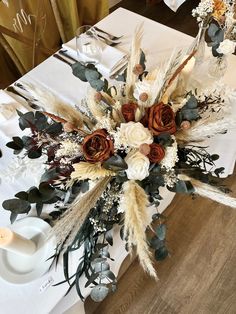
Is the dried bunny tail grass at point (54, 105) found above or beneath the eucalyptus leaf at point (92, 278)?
above

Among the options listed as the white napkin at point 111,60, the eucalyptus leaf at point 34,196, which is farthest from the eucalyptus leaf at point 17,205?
the white napkin at point 111,60

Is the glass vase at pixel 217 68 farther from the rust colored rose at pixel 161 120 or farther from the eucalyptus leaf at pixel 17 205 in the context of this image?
the eucalyptus leaf at pixel 17 205

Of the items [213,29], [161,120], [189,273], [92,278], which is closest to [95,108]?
[161,120]

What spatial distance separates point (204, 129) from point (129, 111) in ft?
0.58

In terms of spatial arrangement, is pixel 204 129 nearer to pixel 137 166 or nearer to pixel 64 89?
pixel 137 166

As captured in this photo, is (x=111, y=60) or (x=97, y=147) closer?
(x=97, y=147)

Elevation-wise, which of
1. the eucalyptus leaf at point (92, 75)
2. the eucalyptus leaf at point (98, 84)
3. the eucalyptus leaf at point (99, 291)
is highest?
the eucalyptus leaf at point (92, 75)

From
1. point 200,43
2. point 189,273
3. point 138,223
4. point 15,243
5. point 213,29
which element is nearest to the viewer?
point 138,223

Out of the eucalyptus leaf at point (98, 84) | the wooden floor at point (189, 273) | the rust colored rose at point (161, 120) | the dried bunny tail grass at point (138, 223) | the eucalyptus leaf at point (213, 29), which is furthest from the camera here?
the wooden floor at point (189, 273)

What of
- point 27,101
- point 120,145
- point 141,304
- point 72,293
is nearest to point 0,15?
point 27,101

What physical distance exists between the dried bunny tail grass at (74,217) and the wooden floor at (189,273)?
931mm

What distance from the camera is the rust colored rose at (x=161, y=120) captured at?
0.71 meters

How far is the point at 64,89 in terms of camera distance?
1.20 metres

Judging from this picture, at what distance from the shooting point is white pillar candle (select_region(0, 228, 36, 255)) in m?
0.72
